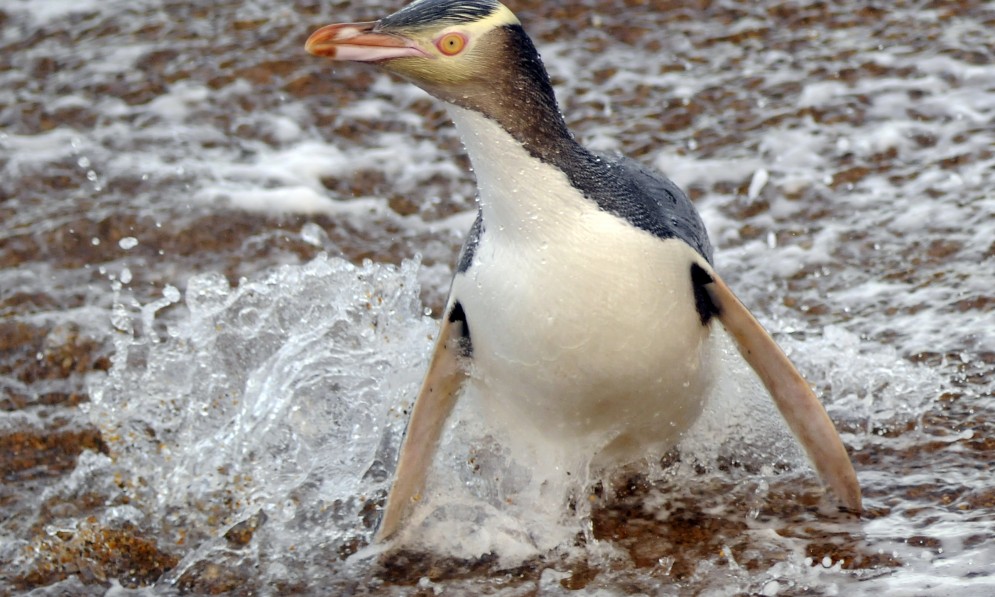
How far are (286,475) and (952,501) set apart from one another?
1851 mm

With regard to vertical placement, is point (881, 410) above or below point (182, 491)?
above

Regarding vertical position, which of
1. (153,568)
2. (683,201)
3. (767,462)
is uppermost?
(683,201)

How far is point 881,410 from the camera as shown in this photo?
378cm

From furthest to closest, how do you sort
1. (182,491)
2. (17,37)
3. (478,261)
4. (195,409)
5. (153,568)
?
1. (17,37)
2. (195,409)
3. (182,491)
4. (153,568)
5. (478,261)

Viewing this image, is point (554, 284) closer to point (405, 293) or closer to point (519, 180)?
point (519, 180)

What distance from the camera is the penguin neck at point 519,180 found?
3.02 meters

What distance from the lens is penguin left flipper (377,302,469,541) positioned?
11.1 ft

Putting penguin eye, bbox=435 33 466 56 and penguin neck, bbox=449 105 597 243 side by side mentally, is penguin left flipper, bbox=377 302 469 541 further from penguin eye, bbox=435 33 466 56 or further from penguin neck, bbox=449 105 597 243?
penguin eye, bbox=435 33 466 56

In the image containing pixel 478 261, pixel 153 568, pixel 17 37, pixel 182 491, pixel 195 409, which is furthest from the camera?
pixel 17 37

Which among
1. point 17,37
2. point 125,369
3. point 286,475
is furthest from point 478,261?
point 17,37

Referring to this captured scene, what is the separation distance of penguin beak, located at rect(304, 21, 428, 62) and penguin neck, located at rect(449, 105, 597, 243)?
0.77 feet

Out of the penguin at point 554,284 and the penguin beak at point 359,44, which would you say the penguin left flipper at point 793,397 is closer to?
the penguin at point 554,284

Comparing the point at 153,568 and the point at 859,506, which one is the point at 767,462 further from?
the point at 153,568

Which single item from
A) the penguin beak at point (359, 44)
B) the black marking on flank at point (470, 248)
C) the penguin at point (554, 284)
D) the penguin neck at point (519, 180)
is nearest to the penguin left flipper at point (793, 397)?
the penguin at point (554, 284)
